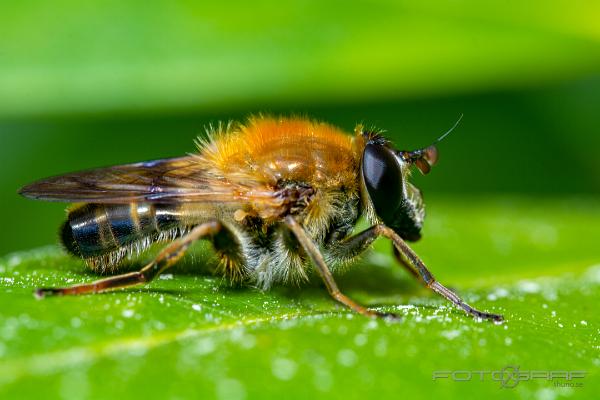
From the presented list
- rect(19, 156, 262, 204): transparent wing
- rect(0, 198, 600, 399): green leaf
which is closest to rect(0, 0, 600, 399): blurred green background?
rect(0, 198, 600, 399): green leaf

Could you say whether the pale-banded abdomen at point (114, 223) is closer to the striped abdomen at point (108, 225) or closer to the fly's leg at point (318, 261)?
the striped abdomen at point (108, 225)

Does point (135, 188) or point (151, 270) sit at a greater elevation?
point (135, 188)

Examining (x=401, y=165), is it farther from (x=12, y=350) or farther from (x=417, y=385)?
(x=12, y=350)

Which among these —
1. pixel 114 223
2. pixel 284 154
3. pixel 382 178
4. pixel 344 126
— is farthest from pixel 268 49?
pixel 344 126

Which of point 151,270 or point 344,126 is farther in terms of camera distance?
point 344,126

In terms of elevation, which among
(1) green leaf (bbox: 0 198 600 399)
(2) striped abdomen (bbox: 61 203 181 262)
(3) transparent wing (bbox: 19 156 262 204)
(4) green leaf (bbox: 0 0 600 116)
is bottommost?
(1) green leaf (bbox: 0 198 600 399)

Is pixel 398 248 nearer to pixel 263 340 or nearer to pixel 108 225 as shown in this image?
pixel 263 340

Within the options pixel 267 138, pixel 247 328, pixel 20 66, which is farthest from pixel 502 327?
pixel 20 66

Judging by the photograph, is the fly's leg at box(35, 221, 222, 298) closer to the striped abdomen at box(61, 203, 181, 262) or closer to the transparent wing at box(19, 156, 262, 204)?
the transparent wing at box(19, 156, 262, 204)
